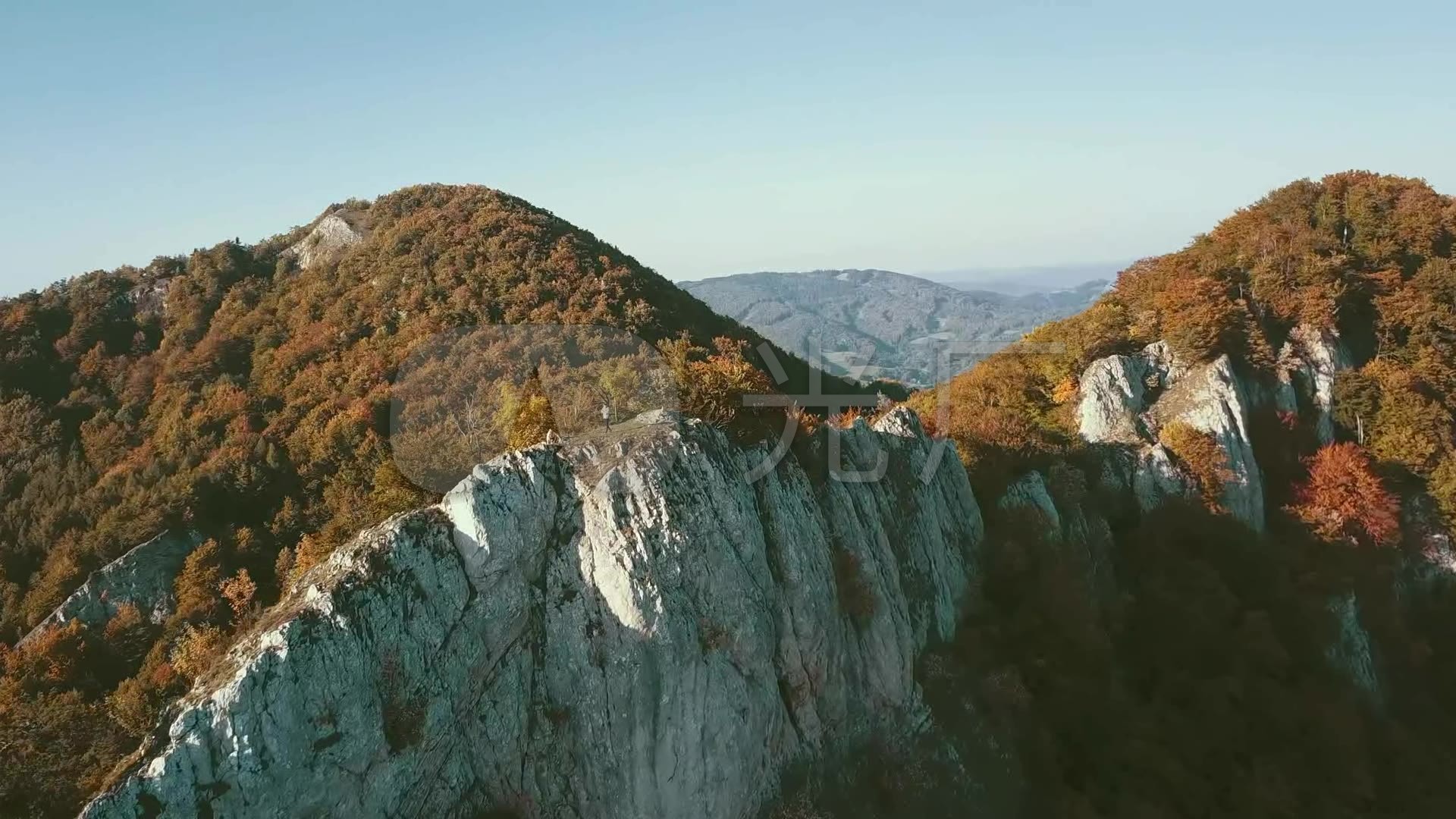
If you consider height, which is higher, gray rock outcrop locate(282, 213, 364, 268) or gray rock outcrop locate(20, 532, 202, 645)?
gray rock outcrop locate(282, 213, 364, 268)

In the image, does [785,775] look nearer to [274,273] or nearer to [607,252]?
[607,252]

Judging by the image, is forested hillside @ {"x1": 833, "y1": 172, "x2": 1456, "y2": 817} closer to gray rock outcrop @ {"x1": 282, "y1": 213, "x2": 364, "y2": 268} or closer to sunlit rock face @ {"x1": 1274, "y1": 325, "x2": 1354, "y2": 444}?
sunlit rock face @ {"x1": 1274, "y1": 325, "x2": 1354, "y2": 444}

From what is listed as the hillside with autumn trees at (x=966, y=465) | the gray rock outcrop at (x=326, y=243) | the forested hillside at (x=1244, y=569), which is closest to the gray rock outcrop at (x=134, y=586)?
the hillside with autumn trees at (x=966, y=465)

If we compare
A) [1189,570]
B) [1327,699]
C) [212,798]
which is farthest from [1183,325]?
[212,798]

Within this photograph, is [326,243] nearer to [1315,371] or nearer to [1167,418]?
[1167,418]

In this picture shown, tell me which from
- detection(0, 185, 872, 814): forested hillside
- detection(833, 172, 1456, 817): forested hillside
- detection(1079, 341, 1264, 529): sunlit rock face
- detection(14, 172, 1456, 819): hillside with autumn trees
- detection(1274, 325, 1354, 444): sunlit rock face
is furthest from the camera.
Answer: detection(1274, 325, 1354, 444): sunlit rock face

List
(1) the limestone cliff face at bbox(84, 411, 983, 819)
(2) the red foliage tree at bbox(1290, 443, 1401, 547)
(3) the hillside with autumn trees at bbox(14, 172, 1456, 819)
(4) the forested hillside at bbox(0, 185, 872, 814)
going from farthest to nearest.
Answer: (2) the red foliage tree at bbox(1290, 443, 1401, 547), (3) the hillside with autumn trees at bbox(14, 172, 1456, 819), (4) the forested hillside at bbox(0, 185, 872, 814), (1) the limestone cliff face at bbox(84, 411, 983, 819)

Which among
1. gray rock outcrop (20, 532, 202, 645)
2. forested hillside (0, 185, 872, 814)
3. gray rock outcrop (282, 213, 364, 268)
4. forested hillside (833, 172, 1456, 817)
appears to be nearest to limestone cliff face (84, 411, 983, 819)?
forested hillside (833, 172, 1456, 817)
